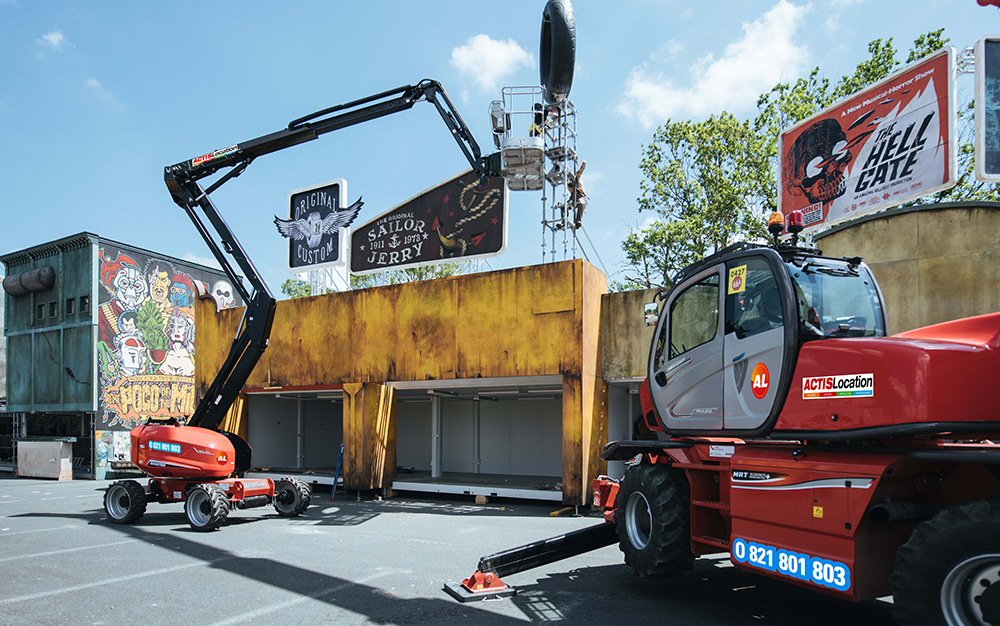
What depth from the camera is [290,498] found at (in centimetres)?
1279

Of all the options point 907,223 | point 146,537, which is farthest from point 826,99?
point 146,537

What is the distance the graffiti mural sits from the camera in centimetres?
2348

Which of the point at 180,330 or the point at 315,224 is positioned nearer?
the point at 315,224

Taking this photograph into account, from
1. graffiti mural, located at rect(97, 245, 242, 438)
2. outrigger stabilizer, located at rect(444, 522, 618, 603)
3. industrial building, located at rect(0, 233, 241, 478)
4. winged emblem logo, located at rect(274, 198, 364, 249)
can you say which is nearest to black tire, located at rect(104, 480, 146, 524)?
outrigger stabilizer, located at rect(444, 522, 618, 603)

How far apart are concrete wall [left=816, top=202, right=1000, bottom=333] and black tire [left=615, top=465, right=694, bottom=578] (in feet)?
19.9

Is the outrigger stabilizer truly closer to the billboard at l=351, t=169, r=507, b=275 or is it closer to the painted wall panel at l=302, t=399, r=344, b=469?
the billboard at l=351, t=169, r=507, b=275

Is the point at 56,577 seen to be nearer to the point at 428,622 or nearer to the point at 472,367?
the point at 428,622

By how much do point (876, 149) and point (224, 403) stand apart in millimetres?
13793

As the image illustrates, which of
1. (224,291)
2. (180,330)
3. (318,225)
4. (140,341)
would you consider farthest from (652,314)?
(224,291)

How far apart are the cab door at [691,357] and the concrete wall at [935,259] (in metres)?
5.47

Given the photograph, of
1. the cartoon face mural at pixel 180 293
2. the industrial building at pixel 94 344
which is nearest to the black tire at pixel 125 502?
the industrial building at pixel 94 344

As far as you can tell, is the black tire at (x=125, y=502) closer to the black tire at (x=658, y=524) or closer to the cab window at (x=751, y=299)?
the black tire at (x=658, y=524)

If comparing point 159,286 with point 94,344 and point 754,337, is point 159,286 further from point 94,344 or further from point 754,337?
point 754,337

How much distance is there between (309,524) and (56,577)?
14.8ft
